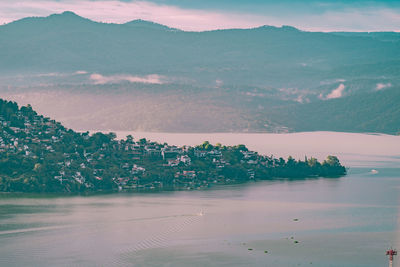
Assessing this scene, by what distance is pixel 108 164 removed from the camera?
8612 centimetres

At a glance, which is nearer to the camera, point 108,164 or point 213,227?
point 213,227

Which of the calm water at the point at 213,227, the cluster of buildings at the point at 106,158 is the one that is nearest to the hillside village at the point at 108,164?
the cluster of buildings at the point at 106,158

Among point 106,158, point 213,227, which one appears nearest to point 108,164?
point 106,158

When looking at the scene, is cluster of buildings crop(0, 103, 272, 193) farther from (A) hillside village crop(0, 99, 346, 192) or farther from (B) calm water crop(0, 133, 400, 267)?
(B) calm water crop(0, 133, 400, 267)

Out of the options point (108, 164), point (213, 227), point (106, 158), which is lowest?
point (213, 227)

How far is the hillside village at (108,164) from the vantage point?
79.4 metres

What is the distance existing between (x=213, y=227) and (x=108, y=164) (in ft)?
93.0

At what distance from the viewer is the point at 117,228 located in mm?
59125

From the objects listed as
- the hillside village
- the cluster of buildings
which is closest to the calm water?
the hillside village

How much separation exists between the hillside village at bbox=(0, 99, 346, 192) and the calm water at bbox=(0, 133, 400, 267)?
4.49m

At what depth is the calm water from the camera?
4931 centimetres

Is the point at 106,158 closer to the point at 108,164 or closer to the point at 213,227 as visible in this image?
the point at 108,164

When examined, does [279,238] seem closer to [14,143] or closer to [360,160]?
[14,143]

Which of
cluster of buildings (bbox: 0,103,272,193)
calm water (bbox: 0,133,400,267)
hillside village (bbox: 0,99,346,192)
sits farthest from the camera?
cluster of buildings (bbox: 0,103,272,193)
